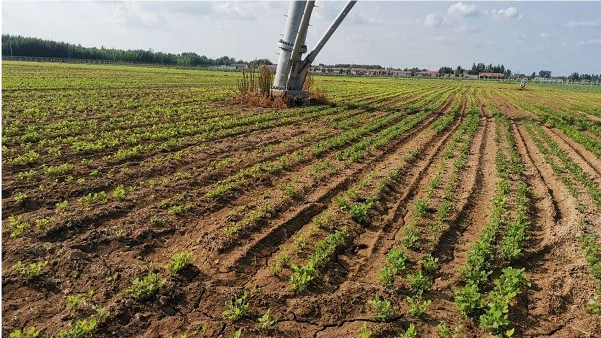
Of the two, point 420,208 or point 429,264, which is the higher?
point 420,208

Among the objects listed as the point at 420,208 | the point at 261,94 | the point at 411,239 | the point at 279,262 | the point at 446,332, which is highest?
the point at 261,94

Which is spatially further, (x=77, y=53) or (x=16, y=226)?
(x=77, y=53)

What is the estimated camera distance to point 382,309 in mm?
5078

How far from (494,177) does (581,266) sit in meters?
4.90

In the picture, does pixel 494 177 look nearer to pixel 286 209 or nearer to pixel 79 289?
pixel 286 209

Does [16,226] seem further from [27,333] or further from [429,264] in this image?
[429,264]

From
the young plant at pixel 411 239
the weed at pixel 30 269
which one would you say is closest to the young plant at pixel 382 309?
the young plant at pixel 411 239

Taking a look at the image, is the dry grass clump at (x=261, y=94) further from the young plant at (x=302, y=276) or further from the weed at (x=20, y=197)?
the young plant at (x=302, y=276)

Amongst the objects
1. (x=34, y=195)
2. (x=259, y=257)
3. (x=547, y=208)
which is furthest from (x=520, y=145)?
(x=34, y=195)

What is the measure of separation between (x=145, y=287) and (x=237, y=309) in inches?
45.2

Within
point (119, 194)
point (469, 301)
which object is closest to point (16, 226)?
point (119, 194)

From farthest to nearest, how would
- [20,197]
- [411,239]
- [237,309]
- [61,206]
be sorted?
1. [20,197]
2. [61,206]
3. [411,239]
4. [237,309]

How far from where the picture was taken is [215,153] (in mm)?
11750

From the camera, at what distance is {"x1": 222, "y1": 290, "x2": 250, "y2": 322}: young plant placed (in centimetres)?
488
